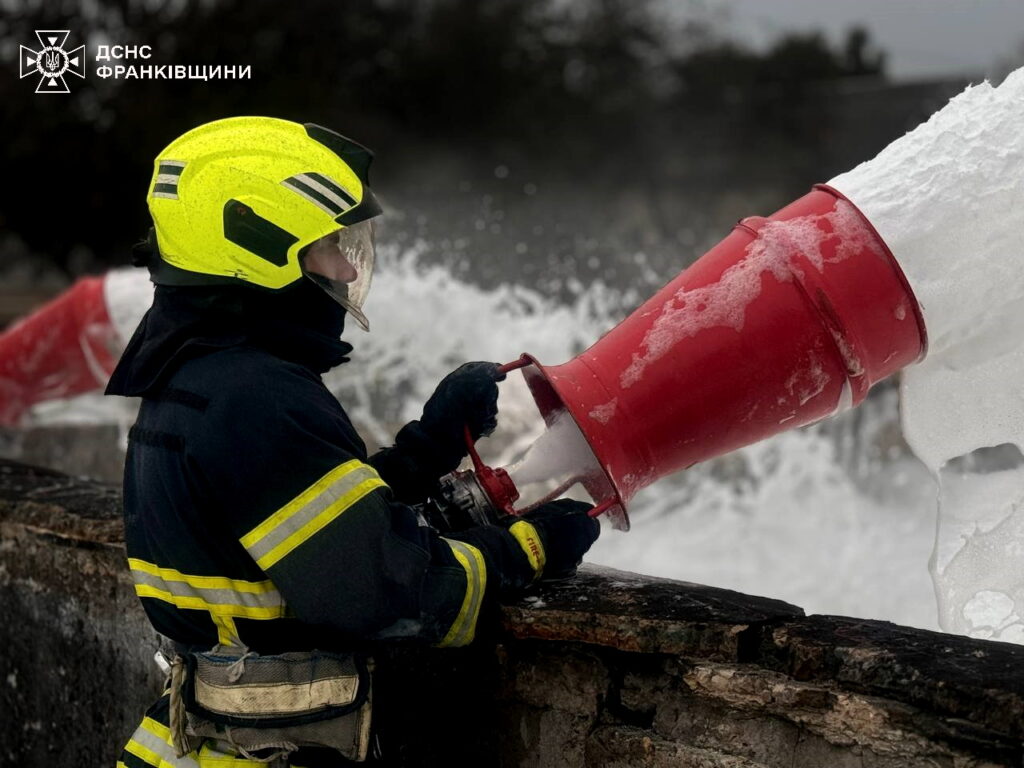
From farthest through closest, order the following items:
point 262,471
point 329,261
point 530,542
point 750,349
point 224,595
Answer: point 750,349
point 530,542
point 329,261
point 224,595
point 262,471

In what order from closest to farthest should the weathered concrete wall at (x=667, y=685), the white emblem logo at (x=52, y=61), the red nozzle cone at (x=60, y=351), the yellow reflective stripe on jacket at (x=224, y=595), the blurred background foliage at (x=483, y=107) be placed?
the weathered concrete wall at (x=667, y=685) → the yellow reflective stripe on jacket at (x=224, y=595) → the red nozzle cone at (x=60, y=351) → the white emblem logo at (x=52, y=61) → the blurred background foliage at (x=483, y=107)

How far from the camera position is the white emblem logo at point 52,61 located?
10062mm

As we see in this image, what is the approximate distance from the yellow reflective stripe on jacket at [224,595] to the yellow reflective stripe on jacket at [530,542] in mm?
418

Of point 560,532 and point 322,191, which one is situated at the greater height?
point 322,191

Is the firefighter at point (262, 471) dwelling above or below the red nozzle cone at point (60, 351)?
below

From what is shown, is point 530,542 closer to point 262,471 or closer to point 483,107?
point 262,471

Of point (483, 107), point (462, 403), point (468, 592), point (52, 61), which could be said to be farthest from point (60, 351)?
point (483, 107)

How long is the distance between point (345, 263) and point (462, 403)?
0.37 metres

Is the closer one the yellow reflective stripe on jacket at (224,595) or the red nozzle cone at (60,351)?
the yellow reflective stripe on jacket at (224,595)

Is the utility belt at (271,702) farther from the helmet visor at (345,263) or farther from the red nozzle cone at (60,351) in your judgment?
the red nozzle cone at (60,351)

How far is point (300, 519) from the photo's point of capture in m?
1.77

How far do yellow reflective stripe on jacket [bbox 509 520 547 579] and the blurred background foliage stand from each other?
258 inches

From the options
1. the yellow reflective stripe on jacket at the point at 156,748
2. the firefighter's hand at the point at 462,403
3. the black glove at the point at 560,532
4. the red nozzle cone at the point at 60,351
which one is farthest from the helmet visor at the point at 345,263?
the red nozzle cone at the point at 60,351

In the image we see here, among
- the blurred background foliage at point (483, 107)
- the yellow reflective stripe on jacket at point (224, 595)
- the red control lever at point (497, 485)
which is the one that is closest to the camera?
the yellow reflective stripe on jacket at point (224, 595)
